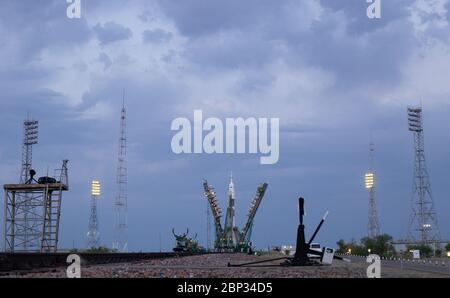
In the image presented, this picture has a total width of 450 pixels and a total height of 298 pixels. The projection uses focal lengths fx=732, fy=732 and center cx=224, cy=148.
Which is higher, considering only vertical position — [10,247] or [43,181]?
[43,181]

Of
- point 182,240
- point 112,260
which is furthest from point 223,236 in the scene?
point 112,260

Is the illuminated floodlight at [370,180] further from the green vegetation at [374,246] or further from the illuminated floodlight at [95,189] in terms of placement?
the illuminated floodlight at [95,189]

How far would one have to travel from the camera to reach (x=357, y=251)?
Result: 90.8 m

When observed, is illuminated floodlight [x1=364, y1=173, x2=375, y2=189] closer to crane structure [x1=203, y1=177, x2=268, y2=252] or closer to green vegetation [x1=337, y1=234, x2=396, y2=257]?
green vegetation [x1=337, y1=234, x2=396, y2=257]

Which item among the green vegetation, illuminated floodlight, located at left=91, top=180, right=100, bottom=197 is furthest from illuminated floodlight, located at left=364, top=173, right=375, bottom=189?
illuminated floodlight, located at left=91, top=180, right=100, bottom=197

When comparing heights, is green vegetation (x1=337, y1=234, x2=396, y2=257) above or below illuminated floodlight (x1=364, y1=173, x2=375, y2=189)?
below

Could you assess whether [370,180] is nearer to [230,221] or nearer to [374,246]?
[374,246]

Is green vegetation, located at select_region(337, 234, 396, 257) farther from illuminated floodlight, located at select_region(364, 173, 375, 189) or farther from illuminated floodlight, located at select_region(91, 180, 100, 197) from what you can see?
illuminated floodlight, located at select_region(91, 180, 100, 197)

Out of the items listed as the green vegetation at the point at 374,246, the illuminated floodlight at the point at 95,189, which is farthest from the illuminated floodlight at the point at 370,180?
the illuminated floodlight at the point at 95,189

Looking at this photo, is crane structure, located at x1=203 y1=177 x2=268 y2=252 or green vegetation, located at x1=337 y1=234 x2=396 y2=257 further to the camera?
crane structure, located at x1=203 y1=177 x2=268 y2=252

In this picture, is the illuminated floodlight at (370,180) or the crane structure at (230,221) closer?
the illuminated floodlight at (370,180)
